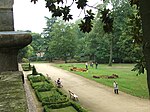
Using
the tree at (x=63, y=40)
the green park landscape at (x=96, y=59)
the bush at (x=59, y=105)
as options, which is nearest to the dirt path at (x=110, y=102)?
the green park landscape at (x=96, y=59)

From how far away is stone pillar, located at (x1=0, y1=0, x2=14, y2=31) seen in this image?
3.29 m

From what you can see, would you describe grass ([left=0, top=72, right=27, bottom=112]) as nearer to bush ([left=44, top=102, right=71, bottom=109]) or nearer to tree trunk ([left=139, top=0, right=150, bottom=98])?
tree trunk ([left=139, top=0, right=150, bottom=98])

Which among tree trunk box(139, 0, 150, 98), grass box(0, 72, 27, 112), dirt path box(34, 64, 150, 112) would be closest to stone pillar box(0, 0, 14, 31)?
grass box(0, 72, 27, 112)

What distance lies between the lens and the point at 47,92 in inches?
826

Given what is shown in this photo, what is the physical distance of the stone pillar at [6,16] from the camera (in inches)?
130

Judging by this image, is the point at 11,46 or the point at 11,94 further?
the point at 11,46

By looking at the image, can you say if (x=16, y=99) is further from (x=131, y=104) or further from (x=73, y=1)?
(x=131, y=104)

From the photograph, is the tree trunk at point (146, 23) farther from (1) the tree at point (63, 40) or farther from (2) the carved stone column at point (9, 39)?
(1) the tree at point (63, 40)

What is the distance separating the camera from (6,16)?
10.9ft

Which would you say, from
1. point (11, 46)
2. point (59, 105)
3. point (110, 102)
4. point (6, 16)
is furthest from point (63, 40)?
point (11, 46)

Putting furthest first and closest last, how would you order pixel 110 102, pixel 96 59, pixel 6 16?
pixel 96 59
pixel 110 102
pixel 6 16

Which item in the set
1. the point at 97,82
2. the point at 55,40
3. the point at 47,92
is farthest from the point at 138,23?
the point at 55,40

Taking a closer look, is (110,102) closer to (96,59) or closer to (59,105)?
(59,105)

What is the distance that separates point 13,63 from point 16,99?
52.4 inches
